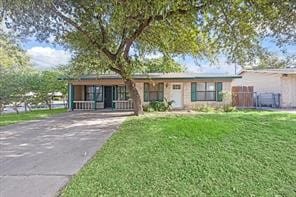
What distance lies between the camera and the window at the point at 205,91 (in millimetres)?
25562

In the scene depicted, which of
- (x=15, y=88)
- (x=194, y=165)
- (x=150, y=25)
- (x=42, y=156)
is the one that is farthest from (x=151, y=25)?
(x=15, y=88)

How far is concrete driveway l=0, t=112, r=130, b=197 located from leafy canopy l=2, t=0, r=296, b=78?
162 inches

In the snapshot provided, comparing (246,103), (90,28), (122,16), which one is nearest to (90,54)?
(90,28)

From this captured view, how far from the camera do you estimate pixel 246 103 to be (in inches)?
1061

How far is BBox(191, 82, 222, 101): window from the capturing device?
2556cm

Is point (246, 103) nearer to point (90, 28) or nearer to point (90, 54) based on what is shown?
point (90, 54)

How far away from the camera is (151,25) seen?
15.2 m

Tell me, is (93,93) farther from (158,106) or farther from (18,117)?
(18,117)

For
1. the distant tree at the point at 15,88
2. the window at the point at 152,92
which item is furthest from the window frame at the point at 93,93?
the distant tree at the point at 15,88

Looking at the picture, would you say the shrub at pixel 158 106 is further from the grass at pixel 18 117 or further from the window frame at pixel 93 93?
the grass at pixel 18 117

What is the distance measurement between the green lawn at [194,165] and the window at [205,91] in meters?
15.9

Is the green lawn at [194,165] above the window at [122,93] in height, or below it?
below

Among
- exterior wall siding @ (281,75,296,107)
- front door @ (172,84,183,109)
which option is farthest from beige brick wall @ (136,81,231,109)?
exterior wall siding @ (281,75,296,107)

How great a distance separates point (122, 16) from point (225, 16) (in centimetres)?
378
